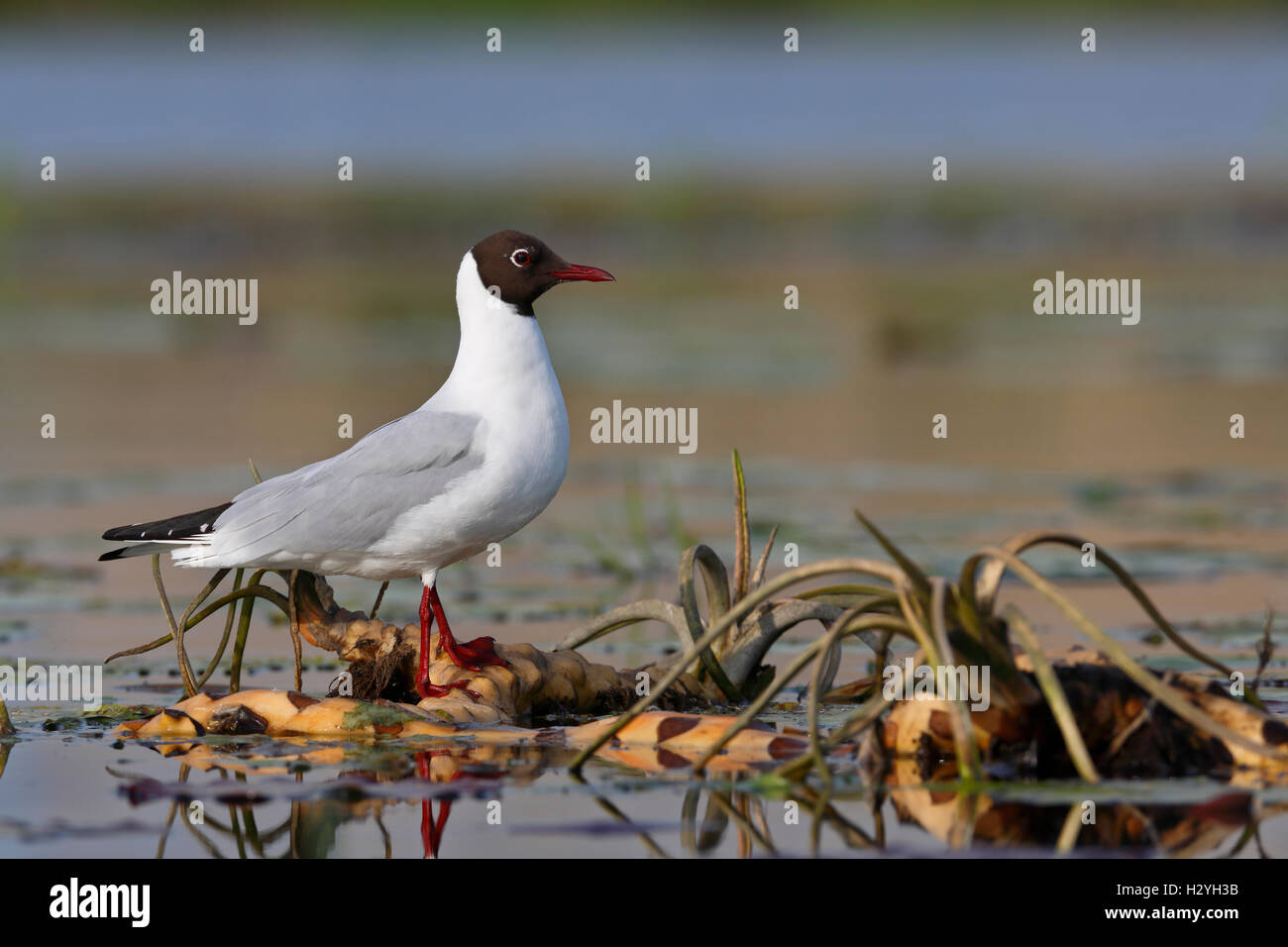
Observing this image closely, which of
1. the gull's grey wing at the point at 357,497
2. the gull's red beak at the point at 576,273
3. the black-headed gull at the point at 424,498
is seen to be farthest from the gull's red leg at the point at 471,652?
the gull's red beak at the point at 576,273

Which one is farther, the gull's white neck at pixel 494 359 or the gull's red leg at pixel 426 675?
the gull's white neck at pixel 494 359

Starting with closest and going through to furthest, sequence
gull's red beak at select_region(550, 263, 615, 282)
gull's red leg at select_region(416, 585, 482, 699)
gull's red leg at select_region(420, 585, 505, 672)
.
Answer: gull's red leg at select_region(416, 585, 482, 699) → gull's red leg at select_region(420, 585, 505, 672) → gull's red beak at select_region(550, 263, 615, 282)

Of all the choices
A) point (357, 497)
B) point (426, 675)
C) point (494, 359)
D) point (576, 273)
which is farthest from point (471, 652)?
point (576, 273)

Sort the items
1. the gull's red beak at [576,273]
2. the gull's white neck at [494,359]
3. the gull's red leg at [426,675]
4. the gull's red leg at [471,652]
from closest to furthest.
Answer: the gull's red leg at [426,675] < the gull's red leg at [471,652] < the gull's white neck at [494,359] < the gull's red beak at [576,273]

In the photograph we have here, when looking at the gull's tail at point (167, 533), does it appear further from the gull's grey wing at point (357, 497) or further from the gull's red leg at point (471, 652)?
the gull's red leg at point (471, 652)

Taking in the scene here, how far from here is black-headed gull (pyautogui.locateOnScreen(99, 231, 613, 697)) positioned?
20.2 feet

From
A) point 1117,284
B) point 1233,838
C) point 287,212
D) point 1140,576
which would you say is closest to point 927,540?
point 1140,576

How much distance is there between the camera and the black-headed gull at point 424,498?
616 centimetres

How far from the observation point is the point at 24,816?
4836 mm

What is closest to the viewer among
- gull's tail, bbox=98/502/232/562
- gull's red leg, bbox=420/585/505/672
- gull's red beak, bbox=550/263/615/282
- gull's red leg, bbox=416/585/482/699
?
gull's red leg, bbox=416/585/482/699

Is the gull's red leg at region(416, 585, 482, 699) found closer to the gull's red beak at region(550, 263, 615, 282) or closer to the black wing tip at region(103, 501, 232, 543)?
the black wing tip at region(103, 501, 232, 543)

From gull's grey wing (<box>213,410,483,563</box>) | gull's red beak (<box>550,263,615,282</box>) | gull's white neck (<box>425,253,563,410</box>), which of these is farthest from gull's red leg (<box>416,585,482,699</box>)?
gull's red beak (<box>550,263,615,282</box>)

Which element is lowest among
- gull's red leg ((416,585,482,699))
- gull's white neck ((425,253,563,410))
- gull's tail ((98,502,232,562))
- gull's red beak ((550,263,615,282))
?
gull's red leg ((416,585,482,699))

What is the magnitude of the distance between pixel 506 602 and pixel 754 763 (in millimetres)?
2791
